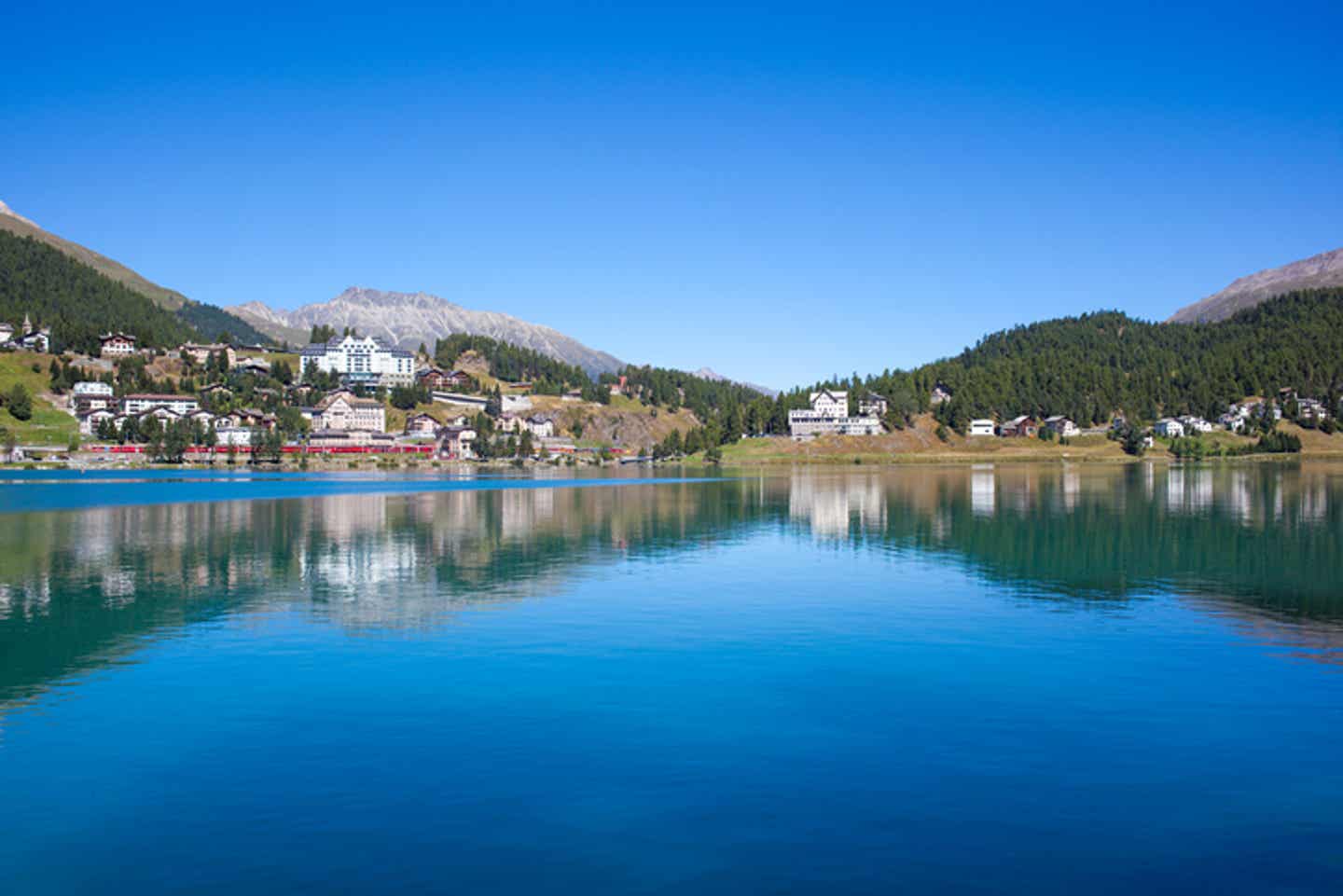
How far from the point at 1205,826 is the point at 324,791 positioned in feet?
49.2

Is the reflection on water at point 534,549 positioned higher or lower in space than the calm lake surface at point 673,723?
higher

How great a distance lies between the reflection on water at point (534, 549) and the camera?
3500 centimetres

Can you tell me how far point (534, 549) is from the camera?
54812 millimetres

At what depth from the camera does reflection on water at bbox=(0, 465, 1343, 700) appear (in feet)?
115

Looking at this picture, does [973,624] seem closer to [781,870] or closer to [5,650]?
[781,870]

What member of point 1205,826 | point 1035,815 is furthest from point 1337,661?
point 1035,815

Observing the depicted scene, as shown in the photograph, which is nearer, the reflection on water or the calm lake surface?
the calm lake surface

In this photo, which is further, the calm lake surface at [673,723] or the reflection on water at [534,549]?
the reflection on water at [534,549]

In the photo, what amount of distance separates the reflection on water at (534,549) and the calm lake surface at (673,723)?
0.41 m

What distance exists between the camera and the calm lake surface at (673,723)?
49.0ft

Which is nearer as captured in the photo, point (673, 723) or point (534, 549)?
point (673, 723)

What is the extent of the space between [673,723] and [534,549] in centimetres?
3401

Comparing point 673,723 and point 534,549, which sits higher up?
point 534,549

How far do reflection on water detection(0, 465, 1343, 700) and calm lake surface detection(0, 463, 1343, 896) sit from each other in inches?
16.2
